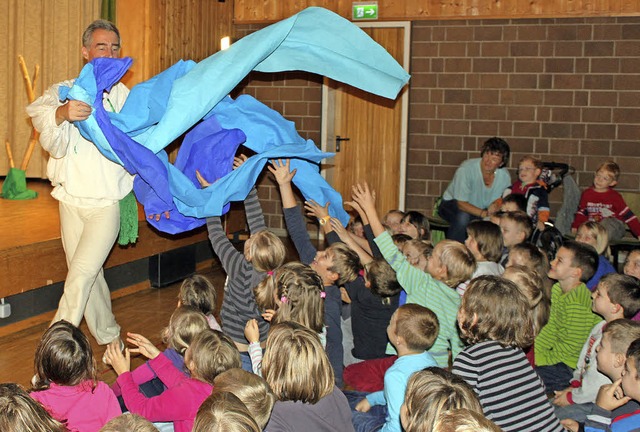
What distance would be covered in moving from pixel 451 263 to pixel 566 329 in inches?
29.3

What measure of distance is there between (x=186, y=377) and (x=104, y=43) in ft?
6.17

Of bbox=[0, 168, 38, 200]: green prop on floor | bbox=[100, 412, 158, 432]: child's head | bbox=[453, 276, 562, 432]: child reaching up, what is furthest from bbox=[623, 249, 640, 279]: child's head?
bbox=[0, 168, 38, 200]: green prop on floor

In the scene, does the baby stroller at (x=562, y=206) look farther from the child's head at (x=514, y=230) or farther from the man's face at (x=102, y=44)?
the man's face at (x=102, y=44)

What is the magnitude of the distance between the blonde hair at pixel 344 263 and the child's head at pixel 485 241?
2.75 ft

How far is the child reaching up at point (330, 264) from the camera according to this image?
3.39 metres

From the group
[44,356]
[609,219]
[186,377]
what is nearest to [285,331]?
[186,377]

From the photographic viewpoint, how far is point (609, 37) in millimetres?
7559

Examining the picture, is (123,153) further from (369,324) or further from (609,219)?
(609,219)

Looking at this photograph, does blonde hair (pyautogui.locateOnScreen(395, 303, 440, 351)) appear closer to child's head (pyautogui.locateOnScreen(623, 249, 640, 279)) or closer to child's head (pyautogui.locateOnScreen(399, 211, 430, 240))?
child's head (pyautogui.locateOnScreen(623, 249, 640, 279))

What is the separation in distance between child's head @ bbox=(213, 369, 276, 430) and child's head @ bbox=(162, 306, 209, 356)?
87cm

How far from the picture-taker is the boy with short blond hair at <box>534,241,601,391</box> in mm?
3885

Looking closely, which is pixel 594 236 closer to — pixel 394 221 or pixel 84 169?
pixel 394 221

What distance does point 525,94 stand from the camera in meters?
7.88

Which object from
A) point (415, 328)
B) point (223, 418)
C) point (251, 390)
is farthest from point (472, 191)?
point (223, 418)
